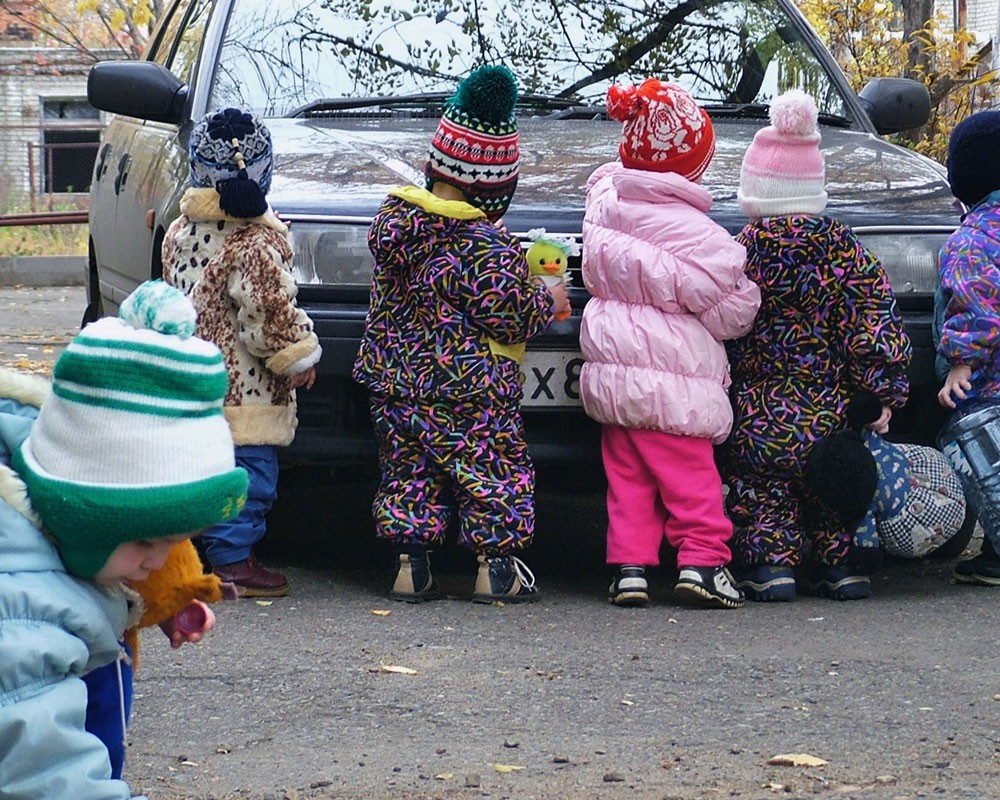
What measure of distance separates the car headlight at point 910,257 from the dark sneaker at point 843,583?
0.82 metres

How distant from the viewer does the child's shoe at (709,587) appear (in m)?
4.74

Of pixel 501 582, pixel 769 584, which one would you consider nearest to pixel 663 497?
pixel 769 584

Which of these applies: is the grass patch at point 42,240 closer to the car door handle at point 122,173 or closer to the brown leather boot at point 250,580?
the car door handle at point 122,173

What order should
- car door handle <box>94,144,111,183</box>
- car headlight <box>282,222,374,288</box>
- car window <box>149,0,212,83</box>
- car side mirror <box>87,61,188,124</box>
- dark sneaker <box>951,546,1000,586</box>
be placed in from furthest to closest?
car door handle <box>94,144,111,183</box>, car window <box>149,0,212,83</box>, car side mirror <box>87,61,188,124</box>, dark sneaker <box>951,546,1000,586</box>, car headlight <box>282,222,374,288</box>

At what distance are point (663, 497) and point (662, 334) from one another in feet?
1.52

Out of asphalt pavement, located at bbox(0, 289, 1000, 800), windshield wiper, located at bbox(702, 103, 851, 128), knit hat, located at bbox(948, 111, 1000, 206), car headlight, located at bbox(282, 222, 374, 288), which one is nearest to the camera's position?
asphalt pavement, located at bbox(0, 289, 1000, 800)

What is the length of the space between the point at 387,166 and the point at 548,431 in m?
0.90

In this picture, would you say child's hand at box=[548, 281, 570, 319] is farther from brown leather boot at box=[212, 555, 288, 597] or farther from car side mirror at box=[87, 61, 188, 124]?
car side mirror at box=[87, 61, 188, 124]

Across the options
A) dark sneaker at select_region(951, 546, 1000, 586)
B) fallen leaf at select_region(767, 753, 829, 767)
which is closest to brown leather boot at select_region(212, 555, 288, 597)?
fallen leaf at select_region(767, 753, 829, 767)

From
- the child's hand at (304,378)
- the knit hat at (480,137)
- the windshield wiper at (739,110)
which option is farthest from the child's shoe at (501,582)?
the windshield wiper at (739,110)

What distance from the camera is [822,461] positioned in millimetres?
4750

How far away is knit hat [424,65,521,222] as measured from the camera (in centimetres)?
A: 455

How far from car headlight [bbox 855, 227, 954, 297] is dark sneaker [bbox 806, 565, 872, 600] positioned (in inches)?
32.2

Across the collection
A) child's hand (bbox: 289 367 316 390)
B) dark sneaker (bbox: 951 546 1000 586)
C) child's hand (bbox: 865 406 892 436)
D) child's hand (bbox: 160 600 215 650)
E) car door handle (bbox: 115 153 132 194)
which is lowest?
dark sneaker (bbox: 951 546 1000 586)
